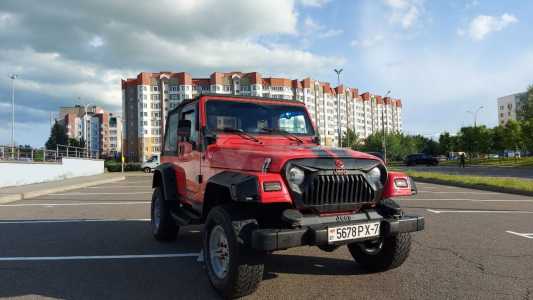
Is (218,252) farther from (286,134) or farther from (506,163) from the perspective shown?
(506,163)

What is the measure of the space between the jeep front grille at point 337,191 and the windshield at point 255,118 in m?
1.65

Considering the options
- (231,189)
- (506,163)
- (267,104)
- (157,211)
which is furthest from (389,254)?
(506,163)

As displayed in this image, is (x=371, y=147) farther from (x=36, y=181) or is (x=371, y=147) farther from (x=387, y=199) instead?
(x=387, y=199)

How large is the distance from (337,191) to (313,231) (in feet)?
1.70

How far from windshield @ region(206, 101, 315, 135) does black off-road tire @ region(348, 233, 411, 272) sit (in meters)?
1.82

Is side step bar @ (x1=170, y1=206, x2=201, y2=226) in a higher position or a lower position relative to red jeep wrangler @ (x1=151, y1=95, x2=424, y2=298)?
lower

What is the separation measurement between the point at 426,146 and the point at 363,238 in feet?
378

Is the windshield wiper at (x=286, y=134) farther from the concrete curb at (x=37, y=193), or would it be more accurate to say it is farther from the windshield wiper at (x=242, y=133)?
the concrete curb at (x=37, y=193)

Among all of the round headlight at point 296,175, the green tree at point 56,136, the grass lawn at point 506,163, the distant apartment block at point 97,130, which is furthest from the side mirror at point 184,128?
the distant apartment block at point 97,130

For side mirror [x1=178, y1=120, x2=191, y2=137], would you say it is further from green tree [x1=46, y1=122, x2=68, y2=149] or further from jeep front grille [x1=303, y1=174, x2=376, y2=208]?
green tree [x1=46, y1=122, x2=68, y2=149]

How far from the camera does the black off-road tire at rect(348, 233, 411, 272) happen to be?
4.39 metres

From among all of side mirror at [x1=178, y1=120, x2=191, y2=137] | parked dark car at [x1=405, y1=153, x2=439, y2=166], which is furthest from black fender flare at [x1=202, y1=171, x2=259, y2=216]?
parked dark car at [x1=405, y1=153, x2=439, y2=166]

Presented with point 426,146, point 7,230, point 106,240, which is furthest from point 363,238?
point 426,146

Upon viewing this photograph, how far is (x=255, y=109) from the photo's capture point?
541 cm
